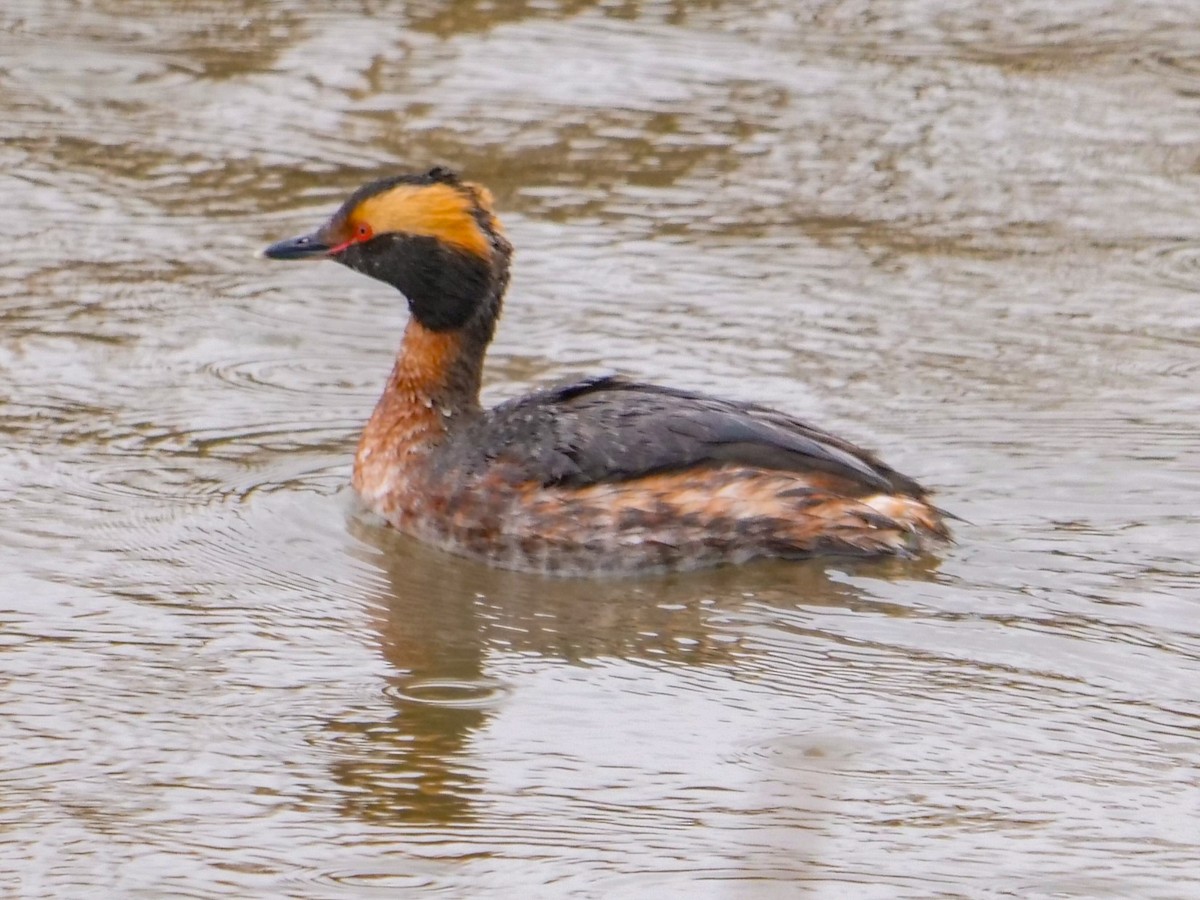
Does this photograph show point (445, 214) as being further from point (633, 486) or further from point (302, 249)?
point (633, 486)

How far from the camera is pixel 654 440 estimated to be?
730cm

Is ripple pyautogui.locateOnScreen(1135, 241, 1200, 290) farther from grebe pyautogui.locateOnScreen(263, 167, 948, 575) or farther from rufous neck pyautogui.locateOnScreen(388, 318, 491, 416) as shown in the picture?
rufous neck pyautogui.locateOnScreen(388, 318, 491, 416)

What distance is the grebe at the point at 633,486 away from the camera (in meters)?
7.27

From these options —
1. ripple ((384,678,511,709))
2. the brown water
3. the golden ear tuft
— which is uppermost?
→ the golden ear tuft

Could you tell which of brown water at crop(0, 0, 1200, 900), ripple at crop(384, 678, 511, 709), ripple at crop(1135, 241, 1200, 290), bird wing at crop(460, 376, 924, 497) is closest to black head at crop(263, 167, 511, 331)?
bird wing at crop(460, 376, 924, 497)

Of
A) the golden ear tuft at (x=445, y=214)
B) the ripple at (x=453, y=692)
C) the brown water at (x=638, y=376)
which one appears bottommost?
the ripple at (x=453, y=692)

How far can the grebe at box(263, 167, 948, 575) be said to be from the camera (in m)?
7.27

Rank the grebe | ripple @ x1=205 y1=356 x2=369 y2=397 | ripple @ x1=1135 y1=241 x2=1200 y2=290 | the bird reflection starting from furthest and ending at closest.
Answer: ripple @ x1=1135 y1=241 x2=1200 y2=290 → ripple @ x1=205 y1=356 x2=369 y2=397 → the grebe → the bird reflection

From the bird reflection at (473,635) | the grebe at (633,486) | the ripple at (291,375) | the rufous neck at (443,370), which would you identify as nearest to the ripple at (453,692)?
the bird reflection at (473,635)

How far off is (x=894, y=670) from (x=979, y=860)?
1245mm

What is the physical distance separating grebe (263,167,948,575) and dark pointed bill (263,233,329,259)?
0.52 meters

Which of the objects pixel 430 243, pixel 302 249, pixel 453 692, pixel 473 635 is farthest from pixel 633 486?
pixel 302 249

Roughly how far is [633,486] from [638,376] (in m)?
1.62

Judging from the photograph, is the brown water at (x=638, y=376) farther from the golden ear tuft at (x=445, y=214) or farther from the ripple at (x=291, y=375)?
the golden ear tuft at (x=445, y=214)
